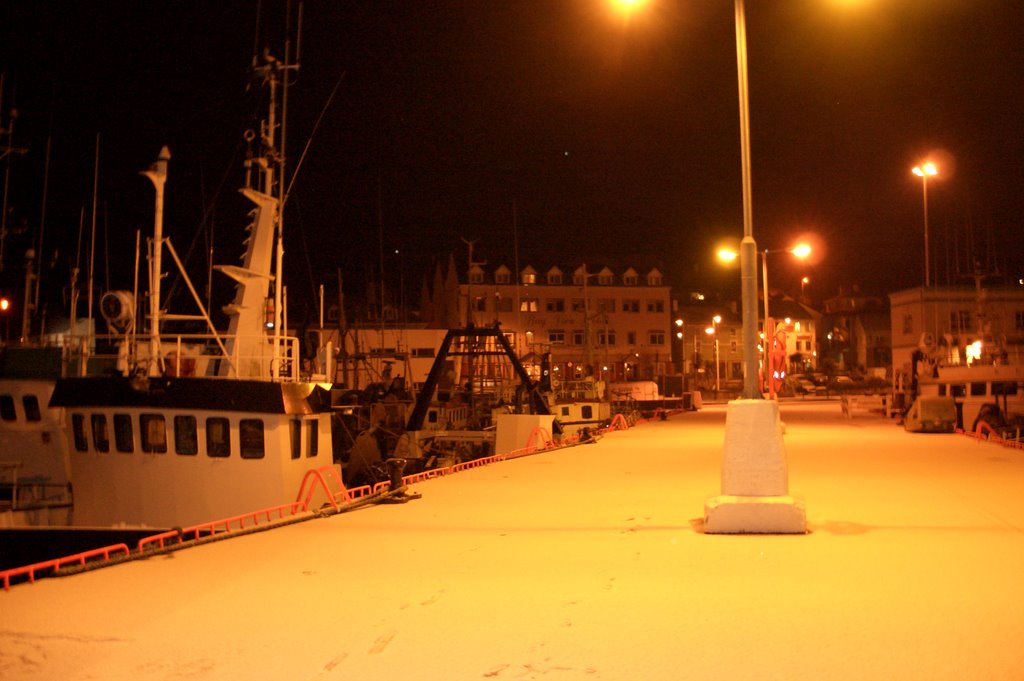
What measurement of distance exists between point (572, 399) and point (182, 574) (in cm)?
3731

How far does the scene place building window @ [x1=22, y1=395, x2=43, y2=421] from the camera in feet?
69.2

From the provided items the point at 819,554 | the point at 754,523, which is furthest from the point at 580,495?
the point at 819,554

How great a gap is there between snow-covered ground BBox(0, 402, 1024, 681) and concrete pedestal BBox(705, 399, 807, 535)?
1.00 ft

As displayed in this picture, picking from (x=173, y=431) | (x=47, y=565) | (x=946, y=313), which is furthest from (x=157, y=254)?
(x=946, y=313)

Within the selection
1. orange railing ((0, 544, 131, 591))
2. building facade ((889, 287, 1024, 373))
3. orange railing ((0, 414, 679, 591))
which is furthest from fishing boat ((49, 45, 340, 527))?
building facade ((889, 287, 1024, 373))

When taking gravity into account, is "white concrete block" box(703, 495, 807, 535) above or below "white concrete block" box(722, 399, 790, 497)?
below

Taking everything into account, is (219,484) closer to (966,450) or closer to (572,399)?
(966,450)

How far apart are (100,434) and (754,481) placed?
532 inches

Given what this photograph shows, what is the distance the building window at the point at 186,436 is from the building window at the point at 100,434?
1606mm

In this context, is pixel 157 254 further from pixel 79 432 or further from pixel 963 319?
pixel 963 319

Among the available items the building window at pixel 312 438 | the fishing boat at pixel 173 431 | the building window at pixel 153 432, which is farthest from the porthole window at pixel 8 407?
the building window at pixel 312 438

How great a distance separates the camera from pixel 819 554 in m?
8.86

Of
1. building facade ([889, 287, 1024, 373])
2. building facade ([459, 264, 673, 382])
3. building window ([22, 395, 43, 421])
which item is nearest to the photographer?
building window ([22, 395, 43, 421])

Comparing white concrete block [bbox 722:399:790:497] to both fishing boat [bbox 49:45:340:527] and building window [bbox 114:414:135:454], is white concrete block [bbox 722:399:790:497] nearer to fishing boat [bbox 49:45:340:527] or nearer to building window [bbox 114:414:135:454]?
fishing boat [bbox 49:45:340:527]
